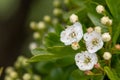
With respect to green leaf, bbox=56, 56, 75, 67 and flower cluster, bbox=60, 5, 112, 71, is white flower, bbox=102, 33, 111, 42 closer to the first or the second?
flower cluster, bbox=60, 5, 112, 71

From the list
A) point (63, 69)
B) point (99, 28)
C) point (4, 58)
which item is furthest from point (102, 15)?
point (4, 58)

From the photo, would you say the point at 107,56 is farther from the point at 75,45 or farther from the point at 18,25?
the point at 18,25

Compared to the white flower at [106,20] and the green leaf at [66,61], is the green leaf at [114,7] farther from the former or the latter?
the green leaf at [66,61]

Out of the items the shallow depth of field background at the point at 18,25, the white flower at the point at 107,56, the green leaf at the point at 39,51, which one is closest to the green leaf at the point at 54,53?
the green leaf at the point at 39,51

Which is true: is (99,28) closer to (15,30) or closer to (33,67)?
(33,67)

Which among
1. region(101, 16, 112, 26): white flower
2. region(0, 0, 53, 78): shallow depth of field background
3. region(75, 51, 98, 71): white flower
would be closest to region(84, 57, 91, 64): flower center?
region(75, 51, 98, 71): white flower

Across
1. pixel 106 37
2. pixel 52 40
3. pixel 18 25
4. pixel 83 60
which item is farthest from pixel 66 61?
pixel 18 25
